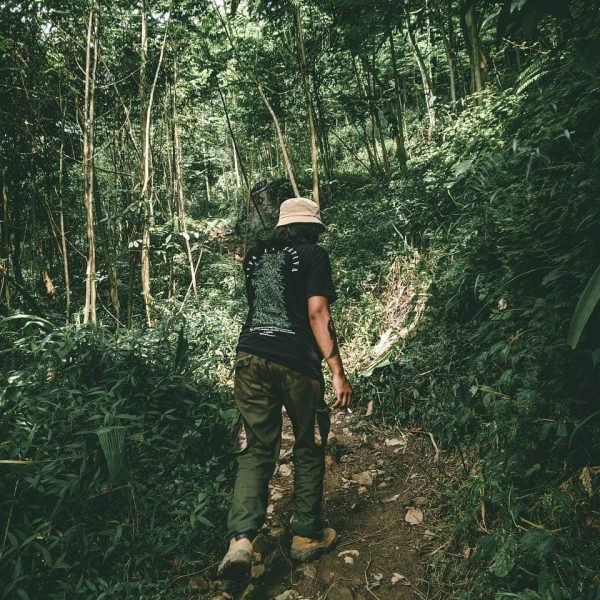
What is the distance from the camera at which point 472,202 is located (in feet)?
15.6

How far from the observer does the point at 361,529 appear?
2811 mm

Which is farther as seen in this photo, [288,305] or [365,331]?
[365,331]

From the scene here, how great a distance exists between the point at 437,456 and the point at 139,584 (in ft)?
6.84

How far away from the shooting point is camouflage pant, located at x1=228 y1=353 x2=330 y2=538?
99.0 inches

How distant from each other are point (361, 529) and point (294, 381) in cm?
114

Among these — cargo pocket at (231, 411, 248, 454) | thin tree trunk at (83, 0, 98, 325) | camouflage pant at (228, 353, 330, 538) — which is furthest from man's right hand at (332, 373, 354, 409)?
thin tree trunk at (83, 0, 98, 325)

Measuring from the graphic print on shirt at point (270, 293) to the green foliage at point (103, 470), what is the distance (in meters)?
1.08

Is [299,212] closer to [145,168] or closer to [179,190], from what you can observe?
[145,168]

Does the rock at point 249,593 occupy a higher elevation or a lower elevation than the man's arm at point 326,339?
lower

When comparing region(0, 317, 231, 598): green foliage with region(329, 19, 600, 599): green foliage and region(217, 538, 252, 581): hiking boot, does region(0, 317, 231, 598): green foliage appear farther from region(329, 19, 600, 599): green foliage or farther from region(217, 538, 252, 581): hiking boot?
region(329, 19, 600, 599): green foliage

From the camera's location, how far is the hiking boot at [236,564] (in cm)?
214

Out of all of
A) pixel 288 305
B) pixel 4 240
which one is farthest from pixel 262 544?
pixel 4 240

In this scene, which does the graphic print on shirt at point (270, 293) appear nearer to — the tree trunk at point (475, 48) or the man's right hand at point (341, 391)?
the man's right hand at point (341, 391)

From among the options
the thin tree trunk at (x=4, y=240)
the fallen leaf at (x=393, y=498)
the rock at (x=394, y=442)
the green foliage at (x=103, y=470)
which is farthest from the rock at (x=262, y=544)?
the thin tree trunk at (x=4, y=240)
